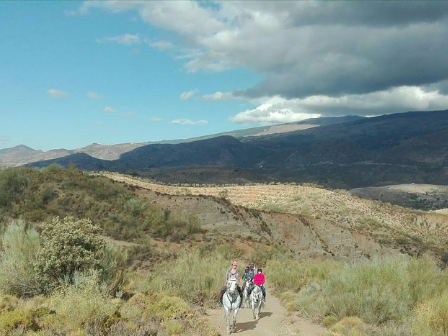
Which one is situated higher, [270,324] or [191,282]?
[191,282]

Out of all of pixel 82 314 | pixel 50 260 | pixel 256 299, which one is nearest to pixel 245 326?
pixel 256 299

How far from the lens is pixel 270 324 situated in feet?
43.5

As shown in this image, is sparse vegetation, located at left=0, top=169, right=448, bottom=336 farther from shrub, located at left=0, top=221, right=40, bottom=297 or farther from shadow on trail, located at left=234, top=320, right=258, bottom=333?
shadow on trail, located at left=234, top=320, right=258, bottom=333

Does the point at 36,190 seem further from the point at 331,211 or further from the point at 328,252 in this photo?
the point at 331,211

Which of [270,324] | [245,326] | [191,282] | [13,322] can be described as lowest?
[270,324]

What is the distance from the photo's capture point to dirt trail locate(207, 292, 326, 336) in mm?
11924

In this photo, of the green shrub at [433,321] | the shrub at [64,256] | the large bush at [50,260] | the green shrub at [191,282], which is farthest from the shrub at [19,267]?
the green shrub at [433,321]

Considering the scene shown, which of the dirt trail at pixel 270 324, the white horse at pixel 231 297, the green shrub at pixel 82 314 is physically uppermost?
the green shrub at pixel 82 314

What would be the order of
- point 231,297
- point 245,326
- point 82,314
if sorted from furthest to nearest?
point 245,326 < point 231,297 < point 82,314

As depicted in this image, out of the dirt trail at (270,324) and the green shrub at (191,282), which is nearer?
the dirt trail at (270,324)

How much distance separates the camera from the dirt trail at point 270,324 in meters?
11.9

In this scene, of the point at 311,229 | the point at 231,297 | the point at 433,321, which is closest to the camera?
the point at 433,321

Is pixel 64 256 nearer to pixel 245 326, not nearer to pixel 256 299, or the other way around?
pixel 245 326

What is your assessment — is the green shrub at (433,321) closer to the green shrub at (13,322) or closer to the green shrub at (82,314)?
the green shrub at (82,314)
